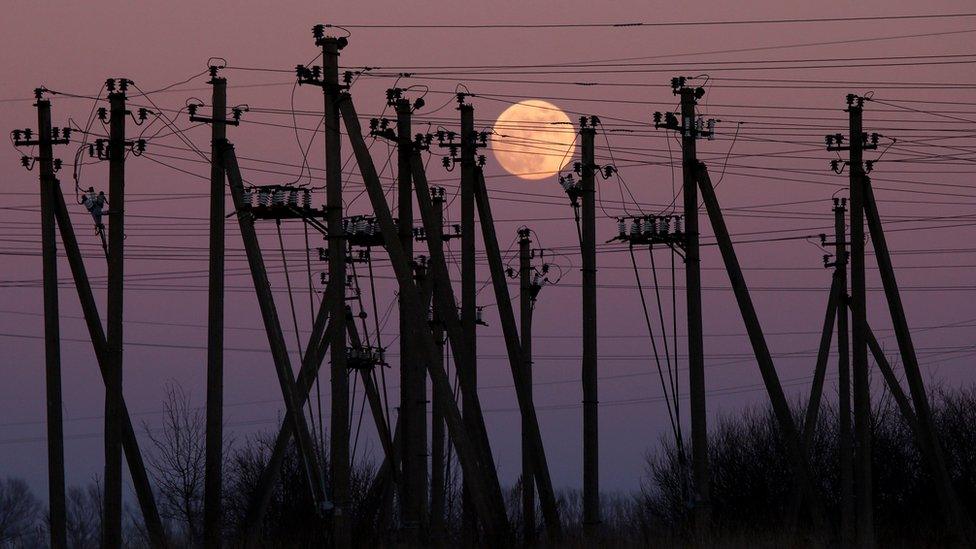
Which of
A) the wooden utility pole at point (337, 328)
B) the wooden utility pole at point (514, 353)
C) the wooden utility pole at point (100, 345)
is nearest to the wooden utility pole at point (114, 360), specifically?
the wooden utility pole at point (100, 345)

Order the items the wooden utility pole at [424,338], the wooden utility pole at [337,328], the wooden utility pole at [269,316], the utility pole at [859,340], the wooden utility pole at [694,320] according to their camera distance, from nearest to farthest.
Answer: the wooden utility pole at [337,328], the wooden utility pole at [424,338], the wooden utility pole at [269,316], the wooden utility pole at [694,320], the utility pole at [859,340]

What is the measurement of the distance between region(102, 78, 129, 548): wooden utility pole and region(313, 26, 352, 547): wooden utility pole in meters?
5.49

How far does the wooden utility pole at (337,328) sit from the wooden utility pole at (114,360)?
5491 millimetres

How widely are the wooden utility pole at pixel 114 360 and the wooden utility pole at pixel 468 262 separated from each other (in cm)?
709

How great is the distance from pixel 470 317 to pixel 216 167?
21.4ft

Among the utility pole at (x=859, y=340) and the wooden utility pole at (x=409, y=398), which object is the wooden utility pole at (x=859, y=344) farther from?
the wooden utility pole at (x=409, y=398)

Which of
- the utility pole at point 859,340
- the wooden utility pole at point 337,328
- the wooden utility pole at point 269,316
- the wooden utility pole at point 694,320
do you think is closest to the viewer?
the wooden utility pole at point 337,328

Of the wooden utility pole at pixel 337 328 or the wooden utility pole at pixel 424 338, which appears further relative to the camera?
the wooden utility pole at pixel 424 338

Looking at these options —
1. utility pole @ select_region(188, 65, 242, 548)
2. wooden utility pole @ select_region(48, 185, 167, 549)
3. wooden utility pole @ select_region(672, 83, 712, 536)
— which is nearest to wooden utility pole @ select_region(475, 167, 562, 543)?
wooden utility pole @ select_region(672, 83, 712, 536)

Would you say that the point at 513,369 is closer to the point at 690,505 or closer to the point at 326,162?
the point at 690,505

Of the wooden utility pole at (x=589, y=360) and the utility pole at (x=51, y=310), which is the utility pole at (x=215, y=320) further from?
the wooden utility pole at (x=589, y=360)

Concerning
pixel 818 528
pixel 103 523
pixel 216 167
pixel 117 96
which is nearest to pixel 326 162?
pixel 216 167

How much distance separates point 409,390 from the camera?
3212 centimetres

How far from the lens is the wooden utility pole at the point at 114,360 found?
103 ft
